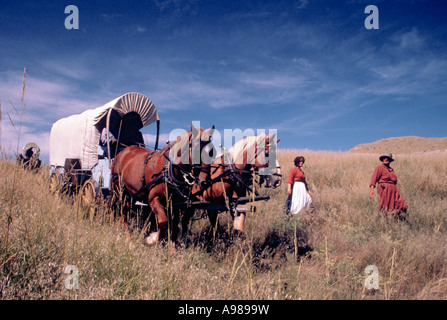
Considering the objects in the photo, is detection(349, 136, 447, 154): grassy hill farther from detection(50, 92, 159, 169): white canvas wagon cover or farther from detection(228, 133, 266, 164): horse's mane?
detection(50, 92, 159, 169): white canvas wagon cover

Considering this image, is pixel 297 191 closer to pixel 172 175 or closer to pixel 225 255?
pixel 225 255

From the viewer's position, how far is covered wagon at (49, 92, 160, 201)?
602 cm

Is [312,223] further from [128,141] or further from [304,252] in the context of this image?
[128,141]

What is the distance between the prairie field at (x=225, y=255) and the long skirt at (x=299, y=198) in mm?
380

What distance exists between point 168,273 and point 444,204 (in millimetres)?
9302

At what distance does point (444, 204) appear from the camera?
7.56 meters

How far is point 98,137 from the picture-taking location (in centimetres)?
632
